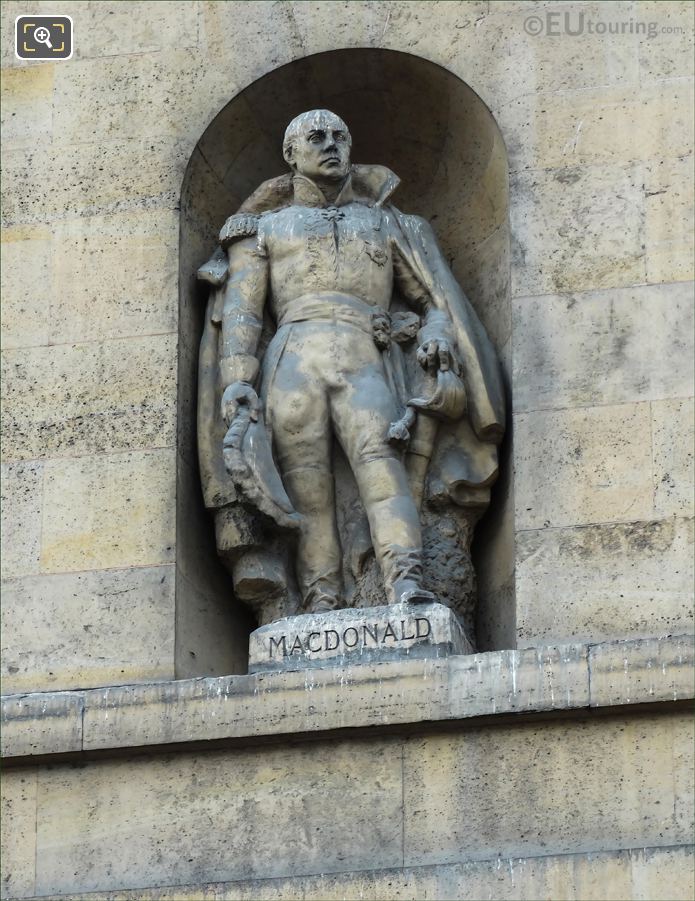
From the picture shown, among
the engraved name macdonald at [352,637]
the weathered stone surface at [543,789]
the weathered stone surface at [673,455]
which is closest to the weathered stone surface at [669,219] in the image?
the weathered stone surface at [673,455]

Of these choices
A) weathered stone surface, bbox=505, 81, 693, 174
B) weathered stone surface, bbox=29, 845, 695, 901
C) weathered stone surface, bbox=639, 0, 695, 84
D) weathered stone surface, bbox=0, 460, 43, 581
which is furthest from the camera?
weathered stone surface, bbox=639, 0, 695, 84

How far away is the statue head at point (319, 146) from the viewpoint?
13602 mm

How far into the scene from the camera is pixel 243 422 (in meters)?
13.1

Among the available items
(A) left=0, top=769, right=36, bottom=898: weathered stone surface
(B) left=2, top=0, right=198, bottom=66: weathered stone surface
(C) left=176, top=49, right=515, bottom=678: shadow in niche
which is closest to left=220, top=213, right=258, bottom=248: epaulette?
(C) left=176, top=49, right=515, bottom=678: shadow in niche

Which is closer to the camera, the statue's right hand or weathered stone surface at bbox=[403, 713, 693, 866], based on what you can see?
weathered stone surface at bbox=[403, 713, 693, 866]

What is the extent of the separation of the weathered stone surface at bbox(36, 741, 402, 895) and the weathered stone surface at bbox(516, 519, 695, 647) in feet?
3.06

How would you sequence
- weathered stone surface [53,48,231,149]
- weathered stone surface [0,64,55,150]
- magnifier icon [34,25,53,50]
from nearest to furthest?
weathered stone surface [53,48,231,149] → weathered stone surface [0,64,55,150] → magnifier icon [34,25,53,50]

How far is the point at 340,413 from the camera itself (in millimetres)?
13164

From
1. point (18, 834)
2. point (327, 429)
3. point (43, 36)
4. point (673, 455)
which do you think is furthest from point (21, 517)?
point (673, 455)

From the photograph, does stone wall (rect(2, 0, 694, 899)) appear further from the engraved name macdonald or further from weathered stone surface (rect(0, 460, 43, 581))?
the engraved name macdonald

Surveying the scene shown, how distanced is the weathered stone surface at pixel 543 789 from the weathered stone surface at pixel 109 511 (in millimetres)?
1763

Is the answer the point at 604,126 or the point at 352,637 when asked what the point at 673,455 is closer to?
the point at 352,637

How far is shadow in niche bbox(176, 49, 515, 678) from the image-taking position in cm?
1328

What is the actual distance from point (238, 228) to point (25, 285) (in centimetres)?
108
